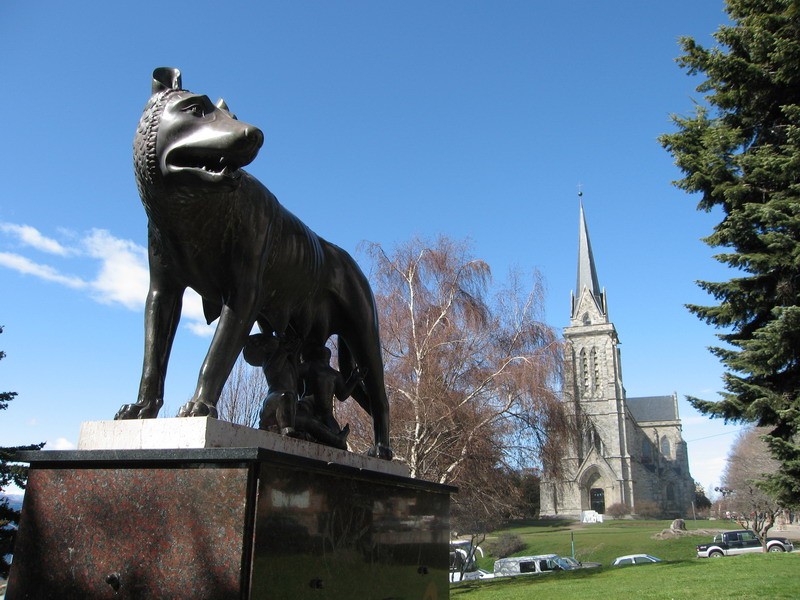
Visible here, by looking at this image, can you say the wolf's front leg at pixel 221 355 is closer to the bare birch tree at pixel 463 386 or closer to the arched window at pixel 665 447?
the bare birch tree at pixel 463 386

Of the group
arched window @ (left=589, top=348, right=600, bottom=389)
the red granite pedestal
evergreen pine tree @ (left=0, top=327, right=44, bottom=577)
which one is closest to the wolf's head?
the red granite pedestal

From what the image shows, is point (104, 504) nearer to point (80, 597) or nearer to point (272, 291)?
point (80, 597)

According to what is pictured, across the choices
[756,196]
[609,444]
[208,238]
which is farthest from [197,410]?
[609,444]

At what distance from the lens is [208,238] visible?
10.0ft

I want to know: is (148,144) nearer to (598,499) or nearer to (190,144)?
(190,144)

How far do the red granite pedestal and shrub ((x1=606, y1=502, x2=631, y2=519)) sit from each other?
7485 centimetres

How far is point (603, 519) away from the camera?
6844 cm

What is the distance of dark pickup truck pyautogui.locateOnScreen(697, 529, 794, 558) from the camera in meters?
30.5

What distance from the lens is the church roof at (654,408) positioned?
94.6m

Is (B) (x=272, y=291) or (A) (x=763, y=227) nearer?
(B) (x=272, y=291)

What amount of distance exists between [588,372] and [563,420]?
63.5 meters

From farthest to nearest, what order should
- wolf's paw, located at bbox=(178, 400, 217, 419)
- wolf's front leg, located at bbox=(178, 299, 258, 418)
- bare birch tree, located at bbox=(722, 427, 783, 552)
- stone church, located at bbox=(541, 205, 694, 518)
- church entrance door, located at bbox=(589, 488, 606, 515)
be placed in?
church entrance door, located at bbox=(589, 488, 606, 515), stone church, located at bbox=(541, 205, 694, 518), bare birch tree, located at bbox=(722, 427, 783, 552), wolf's front leg, located at bbox=(178, 299, 258, 418), wolf's paw, located at bbox=(178, 400, 217, 419)

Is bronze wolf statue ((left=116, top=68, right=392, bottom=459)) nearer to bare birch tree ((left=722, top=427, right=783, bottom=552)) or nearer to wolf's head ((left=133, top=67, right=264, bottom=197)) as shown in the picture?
wolf's head ((left=133, top=67, right=264, bottom=197))

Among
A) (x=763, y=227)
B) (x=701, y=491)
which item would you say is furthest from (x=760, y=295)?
(x=701, y=491)
